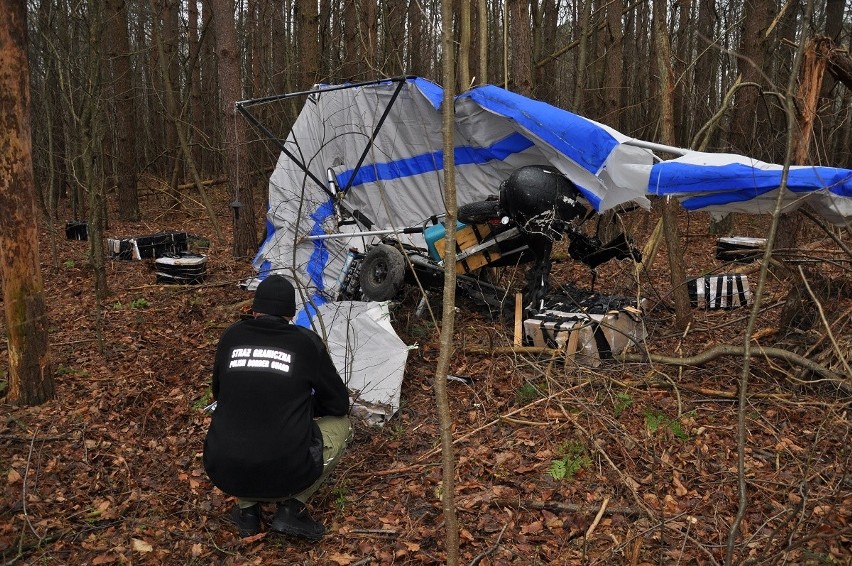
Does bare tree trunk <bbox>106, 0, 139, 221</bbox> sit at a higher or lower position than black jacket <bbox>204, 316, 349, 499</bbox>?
higher

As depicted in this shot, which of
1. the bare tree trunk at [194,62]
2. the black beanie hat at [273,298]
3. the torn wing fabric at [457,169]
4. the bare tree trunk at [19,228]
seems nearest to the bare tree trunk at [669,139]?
the torn wing fabric at [457,169]

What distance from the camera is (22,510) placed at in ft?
14.5

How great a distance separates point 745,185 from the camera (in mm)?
5133

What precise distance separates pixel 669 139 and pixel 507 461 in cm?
332

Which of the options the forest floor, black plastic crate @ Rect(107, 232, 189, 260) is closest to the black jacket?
the forest floor

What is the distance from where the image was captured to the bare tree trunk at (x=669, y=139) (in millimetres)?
5949

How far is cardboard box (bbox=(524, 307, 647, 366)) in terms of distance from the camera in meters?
5.79

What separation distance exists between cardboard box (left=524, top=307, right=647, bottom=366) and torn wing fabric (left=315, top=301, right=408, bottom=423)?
48.2 inches

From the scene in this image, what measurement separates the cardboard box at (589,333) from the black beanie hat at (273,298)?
2.67 meters

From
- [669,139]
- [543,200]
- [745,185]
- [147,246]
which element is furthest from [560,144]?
[147,246]

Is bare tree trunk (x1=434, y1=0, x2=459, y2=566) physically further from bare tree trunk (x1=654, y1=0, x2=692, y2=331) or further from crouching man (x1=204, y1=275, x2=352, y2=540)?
bare tree trunk (x1=654, y1=0, x2=692, y2=331)

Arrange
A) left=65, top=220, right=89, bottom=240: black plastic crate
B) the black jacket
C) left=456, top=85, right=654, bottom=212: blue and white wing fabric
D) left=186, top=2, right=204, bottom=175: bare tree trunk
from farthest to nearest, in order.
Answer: left=186, top=2, right=204, bottom=175: bare tree trunk → left=65, top=220, right=89, bottom=240: black plastic crate → left=456, top=85, right=654, bottom=212: blue and white wing fabric → the black jacket

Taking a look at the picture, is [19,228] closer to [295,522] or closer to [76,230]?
[295,522]

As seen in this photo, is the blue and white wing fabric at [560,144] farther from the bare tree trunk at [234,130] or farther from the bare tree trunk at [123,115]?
the bare tree trunk at [123,115]
